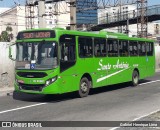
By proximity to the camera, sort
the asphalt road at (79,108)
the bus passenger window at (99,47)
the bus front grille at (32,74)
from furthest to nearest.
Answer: the bus passenger window at (99,47), the bus front grille at (32,74), the asphalt road at (79,108)

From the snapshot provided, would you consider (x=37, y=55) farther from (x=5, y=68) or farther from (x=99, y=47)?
(x=5, y=68)

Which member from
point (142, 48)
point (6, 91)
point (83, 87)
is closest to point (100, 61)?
point (83, 87)

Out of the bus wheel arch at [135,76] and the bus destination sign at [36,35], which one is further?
the bus wheel arch at [135,76]

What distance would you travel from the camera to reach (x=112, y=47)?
676 inches

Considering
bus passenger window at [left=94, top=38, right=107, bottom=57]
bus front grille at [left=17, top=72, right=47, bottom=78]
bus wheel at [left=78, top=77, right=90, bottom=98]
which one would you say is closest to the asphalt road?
bus wheel at [left=78, top=77, right=90, bottom=98]

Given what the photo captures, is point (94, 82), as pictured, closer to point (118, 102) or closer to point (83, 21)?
point (118, 102)

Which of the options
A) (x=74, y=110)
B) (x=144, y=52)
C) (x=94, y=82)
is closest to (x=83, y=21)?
(x=144, y=52)

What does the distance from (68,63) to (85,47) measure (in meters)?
1.54

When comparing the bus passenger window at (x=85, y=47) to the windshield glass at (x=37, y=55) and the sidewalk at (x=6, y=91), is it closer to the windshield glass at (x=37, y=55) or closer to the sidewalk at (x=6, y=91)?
the windshield glass at (x=37, y=55)

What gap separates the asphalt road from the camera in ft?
32.9

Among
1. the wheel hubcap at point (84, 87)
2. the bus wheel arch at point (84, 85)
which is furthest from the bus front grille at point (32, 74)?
the wheel hubcap at point (84, 87)

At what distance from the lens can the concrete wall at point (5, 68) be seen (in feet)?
59.6

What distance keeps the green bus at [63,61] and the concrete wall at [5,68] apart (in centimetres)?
433

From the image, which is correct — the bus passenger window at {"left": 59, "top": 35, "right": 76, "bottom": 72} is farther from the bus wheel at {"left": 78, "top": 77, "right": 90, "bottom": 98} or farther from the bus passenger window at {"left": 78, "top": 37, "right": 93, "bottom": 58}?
the bus wheel at {"left": 78, "top": 77, "right": 90, "bottom": 98}
